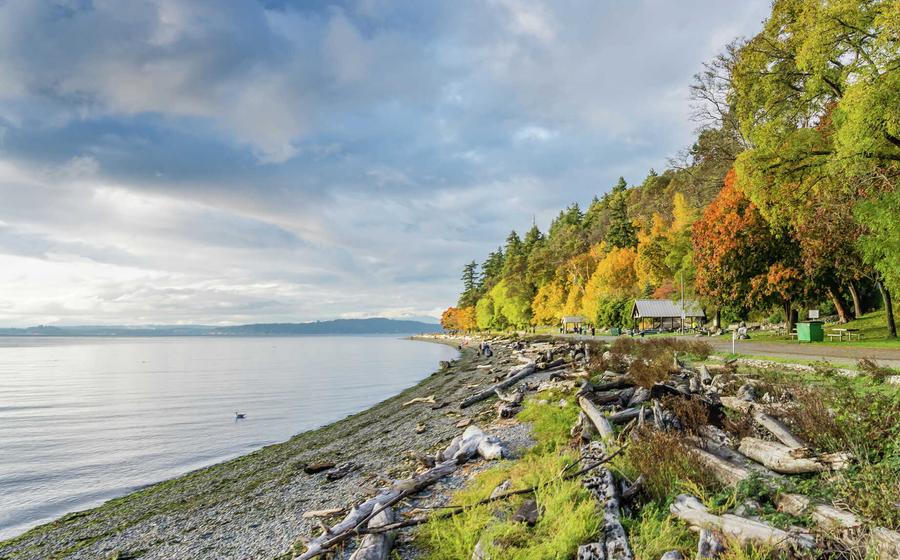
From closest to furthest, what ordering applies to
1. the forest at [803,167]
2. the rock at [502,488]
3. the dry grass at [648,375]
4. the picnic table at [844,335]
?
the rock at [502,488], the dry grass at [648,375], the forest at [803,167], the picnic table at [844,335]

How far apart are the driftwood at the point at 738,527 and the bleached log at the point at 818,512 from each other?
46 centimetres

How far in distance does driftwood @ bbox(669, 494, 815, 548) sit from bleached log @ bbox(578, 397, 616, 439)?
9.69 ft

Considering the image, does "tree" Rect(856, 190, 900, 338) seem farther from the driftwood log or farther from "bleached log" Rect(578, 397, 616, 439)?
"bleached log" Rect(578, 397, 616, 439)

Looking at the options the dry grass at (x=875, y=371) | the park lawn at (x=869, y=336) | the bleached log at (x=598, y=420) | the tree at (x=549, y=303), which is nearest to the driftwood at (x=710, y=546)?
the bleached log at (x=598, y=420)

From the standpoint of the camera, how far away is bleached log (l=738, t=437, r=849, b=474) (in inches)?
240

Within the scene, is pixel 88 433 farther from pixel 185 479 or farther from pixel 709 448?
pixel 709 448

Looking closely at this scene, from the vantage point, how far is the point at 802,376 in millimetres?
14203

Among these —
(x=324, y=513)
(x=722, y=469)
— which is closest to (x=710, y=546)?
(x=722, y=469)

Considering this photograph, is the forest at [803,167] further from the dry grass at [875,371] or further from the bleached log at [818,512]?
the bleached log at [818,512]

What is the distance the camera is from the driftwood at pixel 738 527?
4621 millimetres

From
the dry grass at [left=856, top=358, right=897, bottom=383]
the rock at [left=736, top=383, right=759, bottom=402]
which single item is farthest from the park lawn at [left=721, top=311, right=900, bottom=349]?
the rock at [left=736, top=383, right=759, bottom=402]

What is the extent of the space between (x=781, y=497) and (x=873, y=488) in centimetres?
89

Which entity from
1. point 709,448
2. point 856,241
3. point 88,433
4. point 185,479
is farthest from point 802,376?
point 88,433

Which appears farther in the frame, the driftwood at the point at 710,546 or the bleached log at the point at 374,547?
the bleached log at the point at 374,547
